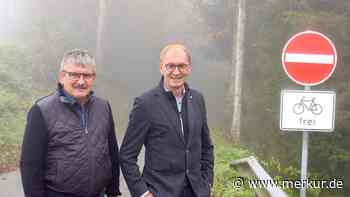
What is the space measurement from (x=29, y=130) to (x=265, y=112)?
1362 centimetres

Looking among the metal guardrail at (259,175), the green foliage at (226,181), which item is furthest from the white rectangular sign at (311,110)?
the green foliage at (226,181)

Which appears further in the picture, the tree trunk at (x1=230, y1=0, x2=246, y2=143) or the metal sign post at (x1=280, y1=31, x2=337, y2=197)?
the tree trunk at (x1=230, y1=0, x2=246, y2=143)

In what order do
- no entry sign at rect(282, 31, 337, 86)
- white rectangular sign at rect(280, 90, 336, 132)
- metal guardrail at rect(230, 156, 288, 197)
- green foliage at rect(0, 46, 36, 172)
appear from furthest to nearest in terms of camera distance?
1. green foliage at rect(0, 46, 36, 172)
2. no entry sign at rect(282, 31, 337, 86)
3. white rectangular sign at rect(280, 90, 336, 132)
4. metal guardrail at rect(230, 156, 288, 197)

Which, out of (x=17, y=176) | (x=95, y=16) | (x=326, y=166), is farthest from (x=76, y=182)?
(x=95, y=16)

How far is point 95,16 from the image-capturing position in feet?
Result: 110

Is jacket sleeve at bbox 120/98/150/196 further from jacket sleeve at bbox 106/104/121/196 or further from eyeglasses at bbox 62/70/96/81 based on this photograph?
eyeglasses at bbox 62/70/96/81

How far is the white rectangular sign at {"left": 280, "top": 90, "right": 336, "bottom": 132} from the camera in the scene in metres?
5.59

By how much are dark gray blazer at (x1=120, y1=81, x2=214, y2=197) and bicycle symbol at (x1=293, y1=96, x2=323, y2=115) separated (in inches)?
95.6

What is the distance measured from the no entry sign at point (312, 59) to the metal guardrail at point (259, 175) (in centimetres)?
145

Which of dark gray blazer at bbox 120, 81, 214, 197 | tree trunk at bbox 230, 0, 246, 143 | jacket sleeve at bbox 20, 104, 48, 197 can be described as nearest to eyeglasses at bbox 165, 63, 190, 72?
dark gray blazer at bbox 120, 81, 214, 197

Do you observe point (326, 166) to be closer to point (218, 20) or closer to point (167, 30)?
point (218, 20)

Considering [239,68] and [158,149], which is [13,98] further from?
[158,149]

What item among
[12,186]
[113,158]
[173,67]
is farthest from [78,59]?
[12,186]

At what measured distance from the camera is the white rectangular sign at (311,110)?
5.59m
